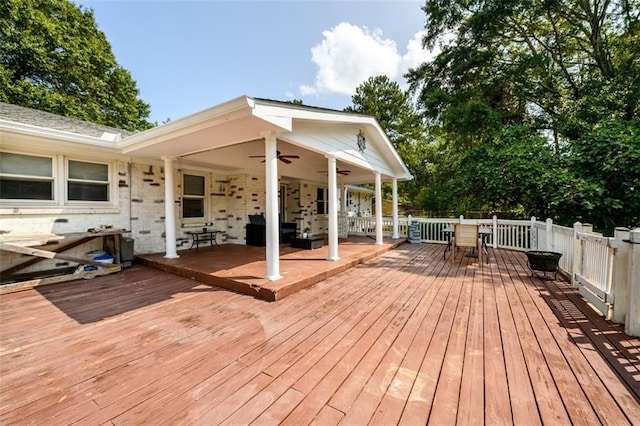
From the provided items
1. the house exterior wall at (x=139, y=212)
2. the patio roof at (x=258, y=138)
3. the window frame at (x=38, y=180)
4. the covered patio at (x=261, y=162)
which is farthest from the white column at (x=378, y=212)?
the window frame at (x=38, y=180)

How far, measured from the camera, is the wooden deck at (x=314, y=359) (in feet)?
5.22

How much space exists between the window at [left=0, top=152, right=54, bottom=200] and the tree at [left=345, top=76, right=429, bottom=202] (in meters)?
16.7

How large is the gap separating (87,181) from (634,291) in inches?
337

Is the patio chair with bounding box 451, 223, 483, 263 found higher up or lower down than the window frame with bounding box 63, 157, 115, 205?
lower down

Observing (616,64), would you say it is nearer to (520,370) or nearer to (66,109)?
(520,370)

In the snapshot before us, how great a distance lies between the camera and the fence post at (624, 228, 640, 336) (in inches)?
98.9

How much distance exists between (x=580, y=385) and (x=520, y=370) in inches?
13.5

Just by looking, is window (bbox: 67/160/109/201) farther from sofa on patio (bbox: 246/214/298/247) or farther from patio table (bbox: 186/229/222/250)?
sofa on patio (bbox: 246/214/298/247)

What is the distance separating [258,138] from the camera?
4.10 m

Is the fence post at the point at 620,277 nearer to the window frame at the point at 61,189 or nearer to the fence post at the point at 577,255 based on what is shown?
the fence post at the point at 577,255

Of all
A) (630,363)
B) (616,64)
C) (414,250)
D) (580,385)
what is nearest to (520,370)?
(580,385)

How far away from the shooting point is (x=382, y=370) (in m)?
2.00

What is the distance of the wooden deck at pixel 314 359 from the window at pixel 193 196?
3.39 metres

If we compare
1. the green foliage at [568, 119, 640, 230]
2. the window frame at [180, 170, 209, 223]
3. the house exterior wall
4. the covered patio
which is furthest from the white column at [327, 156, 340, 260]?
the green foliage at [568, 119, 640, 230]
